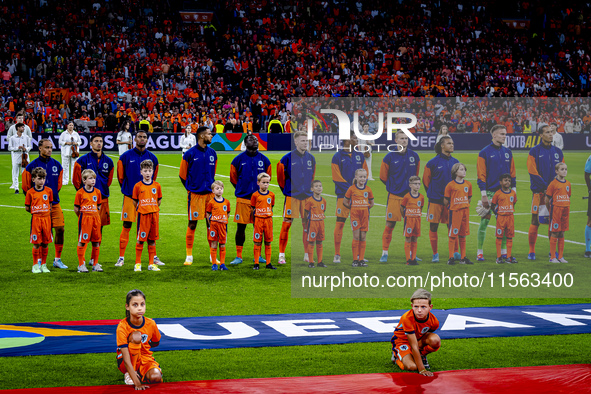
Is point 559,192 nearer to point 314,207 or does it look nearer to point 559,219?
point 559,219

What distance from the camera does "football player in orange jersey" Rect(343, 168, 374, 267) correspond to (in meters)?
9.80

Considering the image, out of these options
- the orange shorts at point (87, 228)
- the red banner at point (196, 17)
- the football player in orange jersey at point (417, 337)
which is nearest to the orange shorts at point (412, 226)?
the football player in orange jersey at point (417, 337)

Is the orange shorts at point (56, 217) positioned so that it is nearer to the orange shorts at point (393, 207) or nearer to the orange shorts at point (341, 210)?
the orange shorts at point (341, 210)

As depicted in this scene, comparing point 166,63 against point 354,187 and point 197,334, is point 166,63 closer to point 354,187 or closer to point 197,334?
point 354,187

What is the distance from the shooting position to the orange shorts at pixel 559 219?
10.2m

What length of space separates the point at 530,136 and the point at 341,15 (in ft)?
61.4

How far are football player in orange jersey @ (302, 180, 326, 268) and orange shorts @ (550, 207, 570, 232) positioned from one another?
3.56 m

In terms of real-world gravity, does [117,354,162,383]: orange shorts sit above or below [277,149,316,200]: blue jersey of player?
below

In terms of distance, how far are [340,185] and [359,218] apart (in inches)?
22.7

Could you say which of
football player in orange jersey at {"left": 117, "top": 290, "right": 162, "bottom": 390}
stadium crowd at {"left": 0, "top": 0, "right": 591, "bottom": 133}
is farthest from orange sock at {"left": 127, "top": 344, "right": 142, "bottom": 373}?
stadium crowd at {"left": 0, "top": 0, "right": 591, "bottom": 133}

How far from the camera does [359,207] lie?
388 inches

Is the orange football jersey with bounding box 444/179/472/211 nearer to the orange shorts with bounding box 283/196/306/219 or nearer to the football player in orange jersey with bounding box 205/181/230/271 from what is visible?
the orange shorts with bounding box 283/196/306/219

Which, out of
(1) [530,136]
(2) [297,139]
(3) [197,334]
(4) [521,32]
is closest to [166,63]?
(1) [530,136]

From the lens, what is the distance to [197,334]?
22.3 ft
